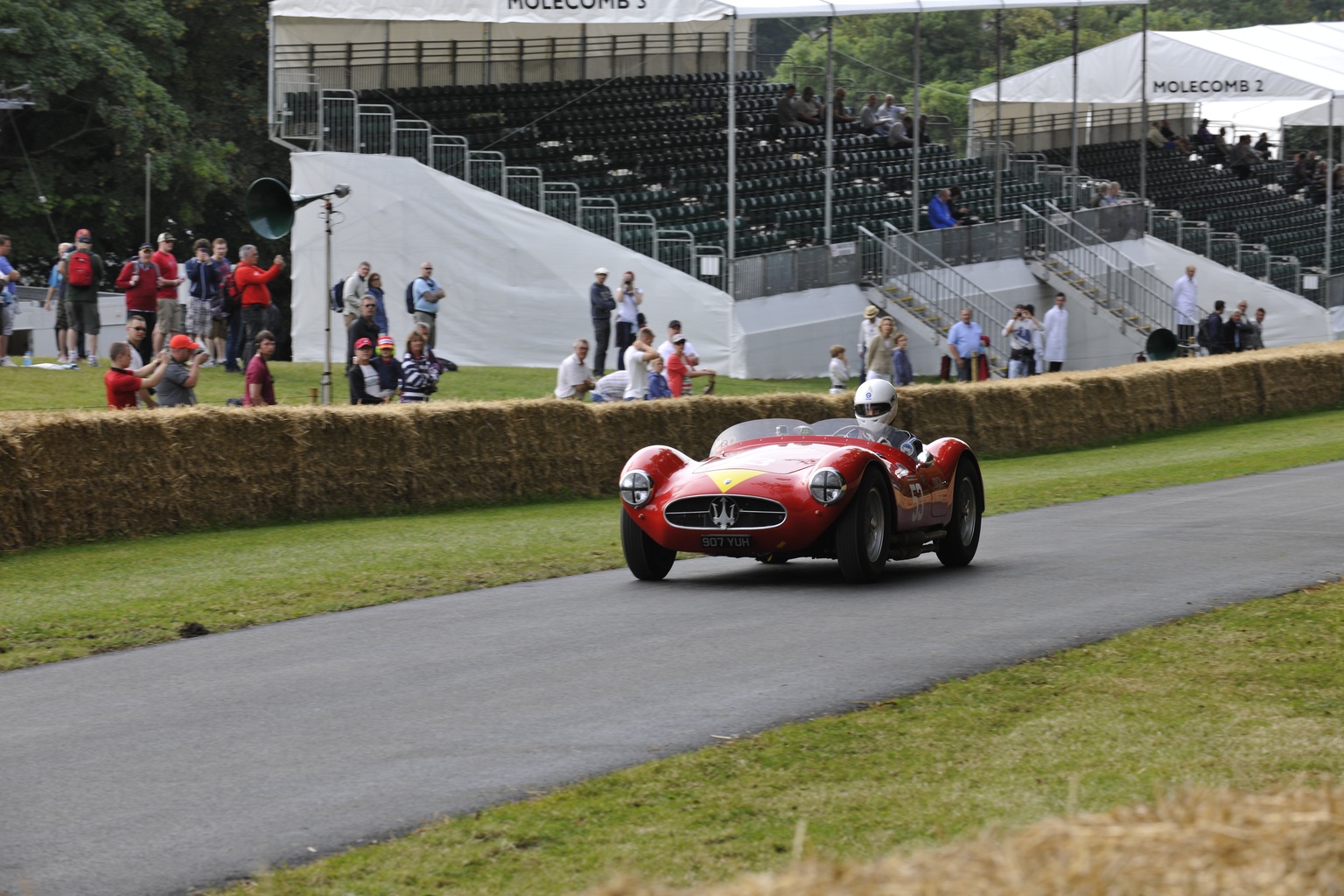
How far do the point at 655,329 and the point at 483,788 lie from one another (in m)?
25.0

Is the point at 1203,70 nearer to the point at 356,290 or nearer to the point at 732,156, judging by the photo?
the point at 732,156

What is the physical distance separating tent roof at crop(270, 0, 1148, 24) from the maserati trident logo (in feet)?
56.4

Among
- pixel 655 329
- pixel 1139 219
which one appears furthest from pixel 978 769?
pixel 1139 219

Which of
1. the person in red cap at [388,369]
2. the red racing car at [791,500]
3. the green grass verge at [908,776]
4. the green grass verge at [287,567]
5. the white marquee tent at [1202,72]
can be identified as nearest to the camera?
the green grass verge at [908,776]

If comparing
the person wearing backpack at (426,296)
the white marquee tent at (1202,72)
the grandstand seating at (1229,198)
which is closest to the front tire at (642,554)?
the person wearing backpack at (426,296)

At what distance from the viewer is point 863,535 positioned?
1138 centimetres

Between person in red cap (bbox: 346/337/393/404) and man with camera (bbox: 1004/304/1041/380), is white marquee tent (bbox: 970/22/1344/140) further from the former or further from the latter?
person in red cap (bbox: 346/337/393/404)

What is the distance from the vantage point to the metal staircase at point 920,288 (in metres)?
33.6

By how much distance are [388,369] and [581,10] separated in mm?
10282

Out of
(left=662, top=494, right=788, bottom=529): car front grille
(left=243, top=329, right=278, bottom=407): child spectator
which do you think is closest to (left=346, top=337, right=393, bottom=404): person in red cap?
(left=243, top=329, right=278, bottom=407): child spectator

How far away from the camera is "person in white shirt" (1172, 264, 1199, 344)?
1447 inches

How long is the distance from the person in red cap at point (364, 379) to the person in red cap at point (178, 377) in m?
2.77

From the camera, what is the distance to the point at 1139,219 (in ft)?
140

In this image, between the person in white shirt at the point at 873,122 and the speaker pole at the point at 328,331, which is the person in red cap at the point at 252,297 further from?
the person in white shirt at the point at 873,122
